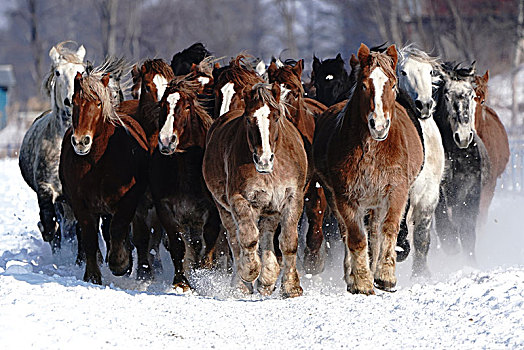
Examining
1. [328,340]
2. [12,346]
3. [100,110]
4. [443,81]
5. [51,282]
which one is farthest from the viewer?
[443,81]

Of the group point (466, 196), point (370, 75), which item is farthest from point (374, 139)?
point (466, 196)

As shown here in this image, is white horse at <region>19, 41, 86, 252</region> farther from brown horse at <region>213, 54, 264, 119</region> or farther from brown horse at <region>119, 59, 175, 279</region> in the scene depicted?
brown horse at <region>213, 54, 264, 119</region>

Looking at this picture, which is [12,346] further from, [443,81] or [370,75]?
[443,81]

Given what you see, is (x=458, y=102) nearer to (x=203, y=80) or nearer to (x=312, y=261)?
(x=312, y=261)

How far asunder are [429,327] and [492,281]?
1.22m

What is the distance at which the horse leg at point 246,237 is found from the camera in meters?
6.61

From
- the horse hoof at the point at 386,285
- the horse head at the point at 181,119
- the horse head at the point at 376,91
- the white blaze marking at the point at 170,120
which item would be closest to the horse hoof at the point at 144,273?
the horse head at the point at 181,119

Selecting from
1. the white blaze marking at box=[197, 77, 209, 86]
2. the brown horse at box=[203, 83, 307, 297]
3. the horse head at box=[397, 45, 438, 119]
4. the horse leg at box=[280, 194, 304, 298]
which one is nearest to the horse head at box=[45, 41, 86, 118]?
the white blaze marking at box=[197, 77, 209, 86]

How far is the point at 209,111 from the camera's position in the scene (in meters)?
8.77

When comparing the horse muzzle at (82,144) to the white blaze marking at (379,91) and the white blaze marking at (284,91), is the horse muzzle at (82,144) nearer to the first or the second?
the white blaze marking at (284,91)

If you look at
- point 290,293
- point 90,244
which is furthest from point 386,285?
point 90,244

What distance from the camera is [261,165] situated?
20.8 feet

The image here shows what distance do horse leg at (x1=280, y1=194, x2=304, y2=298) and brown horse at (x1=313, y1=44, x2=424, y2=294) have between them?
354mm

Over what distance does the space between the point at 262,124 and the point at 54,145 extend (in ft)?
12.1
